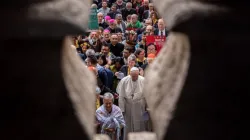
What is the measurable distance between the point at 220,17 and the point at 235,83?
0.79 feet

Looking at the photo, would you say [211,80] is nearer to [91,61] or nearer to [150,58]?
[91,61]

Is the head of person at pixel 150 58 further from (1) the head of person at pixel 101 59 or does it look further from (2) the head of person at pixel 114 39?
(2) the head of person at pixel 114 39

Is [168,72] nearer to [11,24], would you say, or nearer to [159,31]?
[11,24]

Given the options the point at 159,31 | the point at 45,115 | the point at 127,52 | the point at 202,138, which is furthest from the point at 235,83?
the point at 159,31

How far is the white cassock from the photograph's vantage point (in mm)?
7410

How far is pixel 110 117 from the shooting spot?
6.98 metres

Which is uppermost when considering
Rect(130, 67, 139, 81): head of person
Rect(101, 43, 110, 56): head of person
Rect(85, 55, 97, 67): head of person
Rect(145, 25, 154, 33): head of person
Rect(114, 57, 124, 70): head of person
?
Rect(145, 25, 154, 33): head of person

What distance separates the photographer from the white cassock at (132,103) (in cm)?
741

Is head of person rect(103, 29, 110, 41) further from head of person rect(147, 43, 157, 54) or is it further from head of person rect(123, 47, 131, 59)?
head of person rect(147, 43, 157, 54)

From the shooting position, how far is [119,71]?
27.5 ft

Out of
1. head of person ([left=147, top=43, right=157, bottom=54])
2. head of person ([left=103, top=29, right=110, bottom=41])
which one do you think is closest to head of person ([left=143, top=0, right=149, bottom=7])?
head of person ([left=103, top=29, right=110, bottom=41])

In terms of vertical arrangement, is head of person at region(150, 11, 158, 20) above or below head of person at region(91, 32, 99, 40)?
above

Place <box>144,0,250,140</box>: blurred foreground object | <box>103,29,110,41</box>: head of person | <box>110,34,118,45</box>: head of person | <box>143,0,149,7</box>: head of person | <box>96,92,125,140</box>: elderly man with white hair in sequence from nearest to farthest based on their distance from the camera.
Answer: <box>144,0,250,140</box>: blurred foreground object < <box>96,92,125,140</box>: elderly man with white hair < <box>110,34,118,45</box>: head of person < <box>103,29,110,41</box>: head of person < <box>143,0,149,7</box>: head of person

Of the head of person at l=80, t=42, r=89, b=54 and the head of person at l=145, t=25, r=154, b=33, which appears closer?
the head of person at l=80, t=42, r=89, b=54
